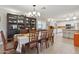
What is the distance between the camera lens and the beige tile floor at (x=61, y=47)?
3455 millimetres

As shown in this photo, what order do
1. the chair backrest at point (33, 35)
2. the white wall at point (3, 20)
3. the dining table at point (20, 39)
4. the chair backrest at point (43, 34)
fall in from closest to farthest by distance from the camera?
the white wall at point (3, 20), the dining table at point (20, 39), the chair backrest at point (33, 35), the chair backrest at point (43, 34)

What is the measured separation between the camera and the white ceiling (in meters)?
3.09

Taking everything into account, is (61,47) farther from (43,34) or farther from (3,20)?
(3,20)

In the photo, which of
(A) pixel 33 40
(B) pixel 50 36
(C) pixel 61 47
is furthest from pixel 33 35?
(C) pixel 61 47

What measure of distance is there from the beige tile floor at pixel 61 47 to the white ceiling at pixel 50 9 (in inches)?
26.0

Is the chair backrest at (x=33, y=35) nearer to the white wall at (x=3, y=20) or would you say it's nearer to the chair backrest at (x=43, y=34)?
the chair backrest at (x=43, y=34)

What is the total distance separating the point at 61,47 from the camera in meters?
3.73

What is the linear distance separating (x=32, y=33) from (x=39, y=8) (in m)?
0.79

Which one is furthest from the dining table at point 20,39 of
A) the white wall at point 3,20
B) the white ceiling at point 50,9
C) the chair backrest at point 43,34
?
the white ceiling at point 50,9

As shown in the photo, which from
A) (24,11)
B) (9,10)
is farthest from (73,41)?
(9,10)

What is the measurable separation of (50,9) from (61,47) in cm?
129

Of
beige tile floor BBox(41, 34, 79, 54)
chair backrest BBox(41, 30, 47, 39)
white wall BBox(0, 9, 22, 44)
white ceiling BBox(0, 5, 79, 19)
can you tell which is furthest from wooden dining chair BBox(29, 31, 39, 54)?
white wall BBox(0, 9, 22, 44)

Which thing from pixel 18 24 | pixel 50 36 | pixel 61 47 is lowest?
pixel 61 47
